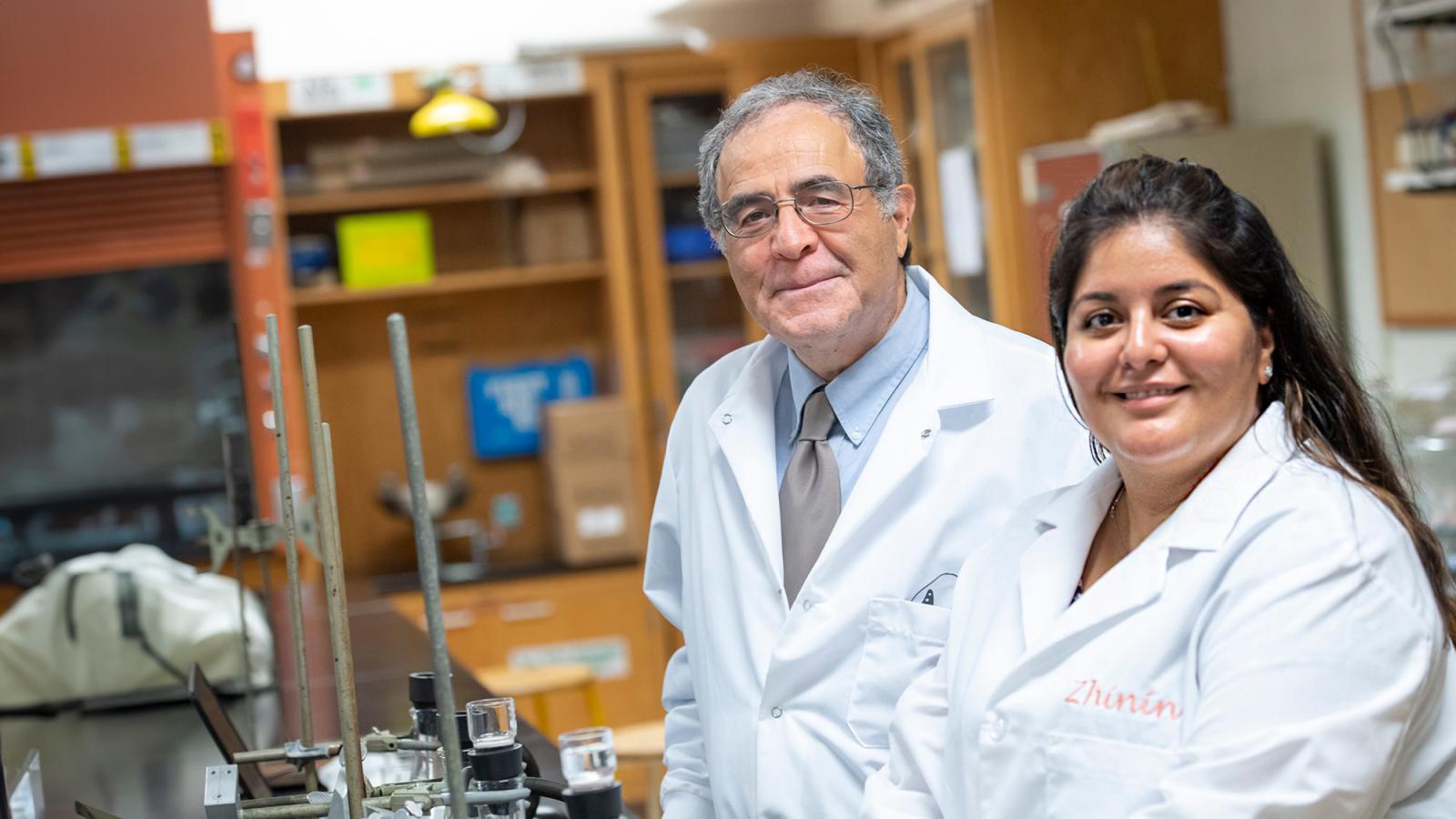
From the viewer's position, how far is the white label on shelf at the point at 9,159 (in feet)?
15.0

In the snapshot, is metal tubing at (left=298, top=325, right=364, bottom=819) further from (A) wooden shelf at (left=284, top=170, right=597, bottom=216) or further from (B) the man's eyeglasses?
(A) wooden shelf at (left=284, top=170, right=597, bottom=216)

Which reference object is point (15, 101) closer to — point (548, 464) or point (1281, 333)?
point (1281, 333)

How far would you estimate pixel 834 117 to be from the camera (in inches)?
71.2

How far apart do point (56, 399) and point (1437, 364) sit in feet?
12.9

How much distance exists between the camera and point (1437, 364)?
13.0ft

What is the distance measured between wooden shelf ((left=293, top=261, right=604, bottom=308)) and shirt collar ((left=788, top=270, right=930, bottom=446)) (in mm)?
3857

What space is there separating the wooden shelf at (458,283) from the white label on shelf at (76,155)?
928 mm

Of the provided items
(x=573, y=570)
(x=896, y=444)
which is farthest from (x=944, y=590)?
(x=573, y=570)

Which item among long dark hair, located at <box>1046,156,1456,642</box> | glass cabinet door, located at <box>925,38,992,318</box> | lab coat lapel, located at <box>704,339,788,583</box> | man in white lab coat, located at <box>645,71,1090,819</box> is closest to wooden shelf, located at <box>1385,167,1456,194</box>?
glass cabinet door, located at <box>925,38,992,318</box>

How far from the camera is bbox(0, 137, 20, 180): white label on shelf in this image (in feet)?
15.0

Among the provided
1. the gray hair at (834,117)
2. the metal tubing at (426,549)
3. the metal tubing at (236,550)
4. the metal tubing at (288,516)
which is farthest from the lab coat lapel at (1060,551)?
the metal tubing at (236,550)

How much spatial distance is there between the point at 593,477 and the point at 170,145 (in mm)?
1763

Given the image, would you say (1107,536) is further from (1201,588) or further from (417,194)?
(417,194)

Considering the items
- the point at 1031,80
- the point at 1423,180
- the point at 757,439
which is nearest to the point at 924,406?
the point at 757,439
